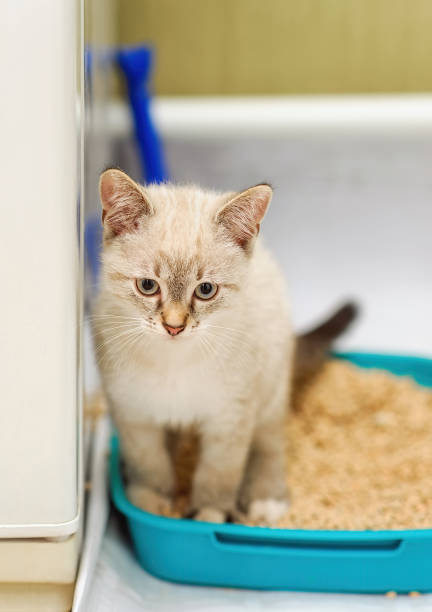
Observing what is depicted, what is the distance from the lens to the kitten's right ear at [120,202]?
1087mm

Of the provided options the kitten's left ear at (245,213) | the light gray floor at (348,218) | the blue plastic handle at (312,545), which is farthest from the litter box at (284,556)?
the light gray floor at (348,218)

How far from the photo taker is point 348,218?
2.37m

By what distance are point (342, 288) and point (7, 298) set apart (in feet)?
5.14

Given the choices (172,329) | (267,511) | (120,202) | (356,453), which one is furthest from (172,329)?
(356,453)

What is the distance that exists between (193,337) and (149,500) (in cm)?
42

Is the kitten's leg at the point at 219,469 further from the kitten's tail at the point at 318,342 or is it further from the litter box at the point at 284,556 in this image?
the kitten's tail at the point at 318,342

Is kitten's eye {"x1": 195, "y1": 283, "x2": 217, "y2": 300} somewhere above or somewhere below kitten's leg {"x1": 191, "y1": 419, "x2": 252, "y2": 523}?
above

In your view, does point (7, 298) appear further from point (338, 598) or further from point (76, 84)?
point (338, 598)

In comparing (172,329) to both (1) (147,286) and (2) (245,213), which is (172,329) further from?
(2) (245,213)

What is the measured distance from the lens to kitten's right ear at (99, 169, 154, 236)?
109cm

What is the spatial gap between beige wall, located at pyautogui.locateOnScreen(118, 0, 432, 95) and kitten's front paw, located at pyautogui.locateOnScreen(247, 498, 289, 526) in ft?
4.68

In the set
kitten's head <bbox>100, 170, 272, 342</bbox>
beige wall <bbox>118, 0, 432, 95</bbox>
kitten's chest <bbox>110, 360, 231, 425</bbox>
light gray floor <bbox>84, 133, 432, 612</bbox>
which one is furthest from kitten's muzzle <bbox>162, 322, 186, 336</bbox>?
beige wall <bbox>118, 0, 432, 95</bbox>

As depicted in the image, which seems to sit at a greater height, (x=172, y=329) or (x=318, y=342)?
(x=172, y=329)

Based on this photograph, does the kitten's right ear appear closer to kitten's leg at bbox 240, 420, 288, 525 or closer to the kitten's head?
the kitten's head
